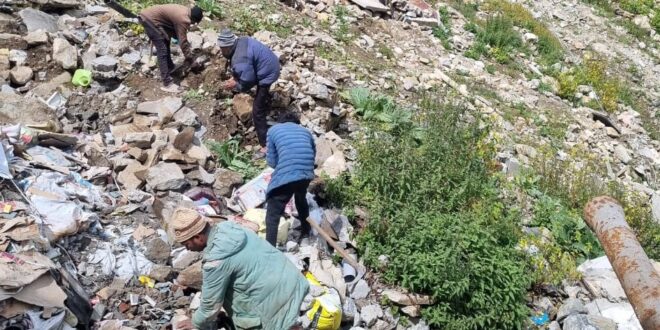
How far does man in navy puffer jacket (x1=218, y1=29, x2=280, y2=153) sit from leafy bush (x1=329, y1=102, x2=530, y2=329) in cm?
134

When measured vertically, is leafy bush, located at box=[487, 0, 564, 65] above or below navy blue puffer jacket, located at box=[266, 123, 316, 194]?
below

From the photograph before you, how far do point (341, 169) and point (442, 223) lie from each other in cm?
156

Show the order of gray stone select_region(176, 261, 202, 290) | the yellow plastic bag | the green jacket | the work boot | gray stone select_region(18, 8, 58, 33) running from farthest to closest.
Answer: gray stone select_region(18, 8, 58, 33), the work boot, gray stone select_region(176, 261, 202, 290), the yellow plastic bag, the green jacket

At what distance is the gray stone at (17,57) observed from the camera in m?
7.54

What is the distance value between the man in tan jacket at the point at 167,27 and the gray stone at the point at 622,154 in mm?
7407

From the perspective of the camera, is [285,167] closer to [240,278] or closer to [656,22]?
[240,278]

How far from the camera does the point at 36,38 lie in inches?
308

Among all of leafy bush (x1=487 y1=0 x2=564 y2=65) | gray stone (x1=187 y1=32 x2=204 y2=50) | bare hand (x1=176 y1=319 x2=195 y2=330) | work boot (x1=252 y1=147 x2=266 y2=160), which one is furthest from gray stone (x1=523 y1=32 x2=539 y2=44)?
bare hand (x1=176 y1=319 x2=195 y2=330)

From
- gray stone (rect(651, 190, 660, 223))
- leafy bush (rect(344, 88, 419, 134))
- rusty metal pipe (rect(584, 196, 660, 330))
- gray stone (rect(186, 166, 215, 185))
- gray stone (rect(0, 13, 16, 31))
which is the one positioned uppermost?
rusty metal pipe (rect(584, 196, 660, 330))

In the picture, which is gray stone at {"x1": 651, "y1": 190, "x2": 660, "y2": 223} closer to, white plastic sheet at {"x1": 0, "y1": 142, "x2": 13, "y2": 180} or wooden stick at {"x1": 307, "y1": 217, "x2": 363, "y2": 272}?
wooden stick at {"x1": 307, "y1": 217, "x2": 363, "y2": 272}

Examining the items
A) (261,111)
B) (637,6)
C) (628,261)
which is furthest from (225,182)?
(637,6)

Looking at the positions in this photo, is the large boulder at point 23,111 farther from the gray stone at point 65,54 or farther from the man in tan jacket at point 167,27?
the man in tan jacket at point 167,27

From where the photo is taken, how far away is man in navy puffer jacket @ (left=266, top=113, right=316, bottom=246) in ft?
17.7

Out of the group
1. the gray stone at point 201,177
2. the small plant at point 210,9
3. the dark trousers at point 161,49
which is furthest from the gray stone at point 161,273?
the small plant at point 210,9
